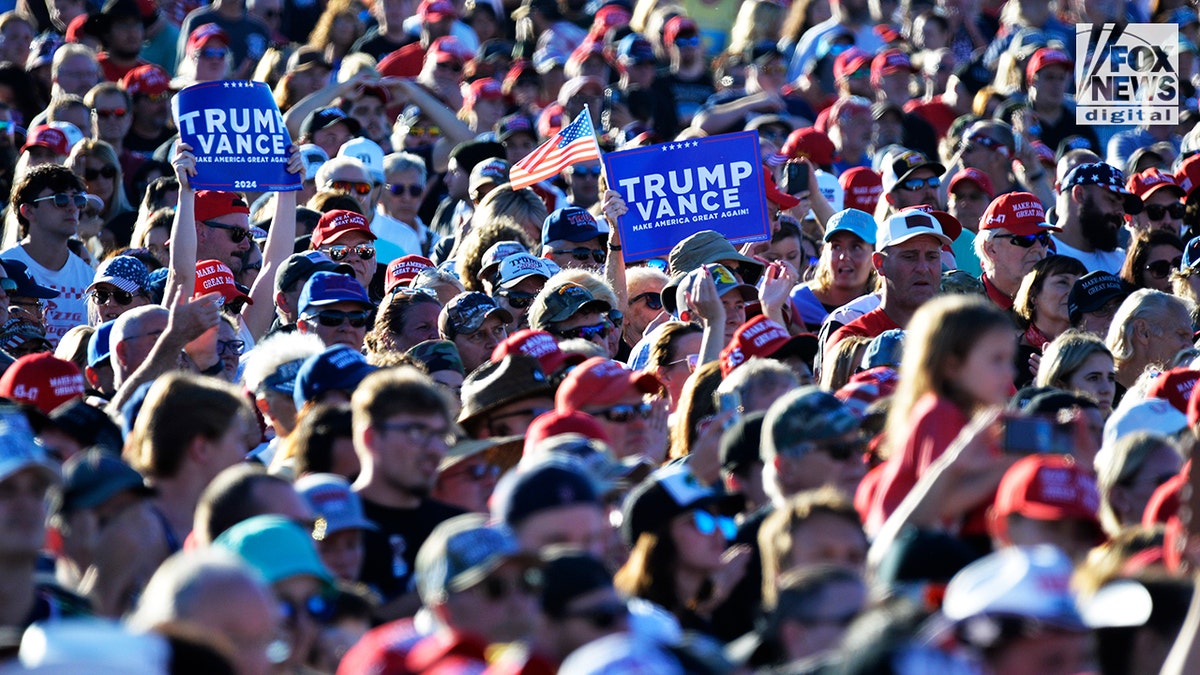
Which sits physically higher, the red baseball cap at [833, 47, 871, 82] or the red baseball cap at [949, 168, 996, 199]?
the red baseball cap at [833, 47, 871, 82]

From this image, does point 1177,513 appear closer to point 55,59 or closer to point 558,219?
point 558,219

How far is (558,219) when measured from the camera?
10625mm

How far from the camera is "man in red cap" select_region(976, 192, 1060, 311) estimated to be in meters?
10.0

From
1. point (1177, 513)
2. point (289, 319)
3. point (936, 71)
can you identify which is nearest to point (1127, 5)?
point (936, 71)

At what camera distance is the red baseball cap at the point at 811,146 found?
509 inches

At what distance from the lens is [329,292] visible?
8.77m

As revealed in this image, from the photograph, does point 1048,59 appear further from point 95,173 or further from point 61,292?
point 61,292

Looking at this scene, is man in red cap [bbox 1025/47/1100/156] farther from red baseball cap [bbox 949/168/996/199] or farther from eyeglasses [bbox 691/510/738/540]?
eyeglasses [bbox 691/510/738/540]

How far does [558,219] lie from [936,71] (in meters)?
6.32

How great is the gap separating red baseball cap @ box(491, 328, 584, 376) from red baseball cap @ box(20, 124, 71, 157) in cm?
485

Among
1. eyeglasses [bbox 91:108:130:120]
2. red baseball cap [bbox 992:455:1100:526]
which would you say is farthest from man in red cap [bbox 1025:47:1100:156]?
red baseball cap [bbox 992:455:1100:526]

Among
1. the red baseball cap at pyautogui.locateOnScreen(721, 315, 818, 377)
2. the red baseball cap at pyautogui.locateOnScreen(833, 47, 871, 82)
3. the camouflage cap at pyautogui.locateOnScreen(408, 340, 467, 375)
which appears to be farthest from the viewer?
the red baseball cap at pyautogui.locateOnScreen(833, 47, 871, 82)

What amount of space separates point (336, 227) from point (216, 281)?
837 mm

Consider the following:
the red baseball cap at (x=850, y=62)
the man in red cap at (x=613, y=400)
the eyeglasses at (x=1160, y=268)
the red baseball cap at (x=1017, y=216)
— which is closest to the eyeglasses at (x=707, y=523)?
the man in red cap at (x=613, y=400)
